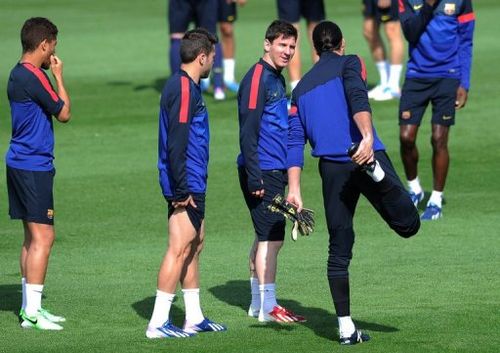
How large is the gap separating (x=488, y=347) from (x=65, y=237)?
556cm

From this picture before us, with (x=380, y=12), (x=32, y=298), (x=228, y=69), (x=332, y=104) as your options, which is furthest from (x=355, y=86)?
(x=228, y=69)

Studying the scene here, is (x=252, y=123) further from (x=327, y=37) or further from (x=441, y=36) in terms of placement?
(x=441, y=36)

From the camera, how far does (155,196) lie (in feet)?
48.7

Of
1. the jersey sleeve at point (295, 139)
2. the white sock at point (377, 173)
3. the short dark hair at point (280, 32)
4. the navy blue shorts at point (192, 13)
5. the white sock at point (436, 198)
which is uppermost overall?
the navy blue shorts at point (192, 13)

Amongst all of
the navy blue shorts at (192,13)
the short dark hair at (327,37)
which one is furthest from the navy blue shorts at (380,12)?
the short dark hair at (327,37)

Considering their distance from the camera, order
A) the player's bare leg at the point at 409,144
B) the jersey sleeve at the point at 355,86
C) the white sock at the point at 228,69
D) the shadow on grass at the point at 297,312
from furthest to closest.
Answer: the white sock at the point at 228,69, the player's bare leg at the point at 409,144, the shadow on grass at the point at 297,312, the jersey sleeve at the point at 355,86

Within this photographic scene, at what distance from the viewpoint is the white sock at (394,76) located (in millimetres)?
19656

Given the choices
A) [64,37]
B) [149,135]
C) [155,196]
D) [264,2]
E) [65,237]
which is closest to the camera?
[65,237]

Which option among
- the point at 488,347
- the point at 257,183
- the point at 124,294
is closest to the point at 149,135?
the point at 124,294

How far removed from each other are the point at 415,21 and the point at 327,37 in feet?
17.0

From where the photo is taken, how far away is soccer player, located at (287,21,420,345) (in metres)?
8.81

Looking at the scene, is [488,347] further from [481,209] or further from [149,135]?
[149,135]

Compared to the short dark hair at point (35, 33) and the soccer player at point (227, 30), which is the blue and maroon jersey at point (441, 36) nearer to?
the short dark hair at point (35, 33)

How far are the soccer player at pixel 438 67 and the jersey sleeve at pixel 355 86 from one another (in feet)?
16.8
